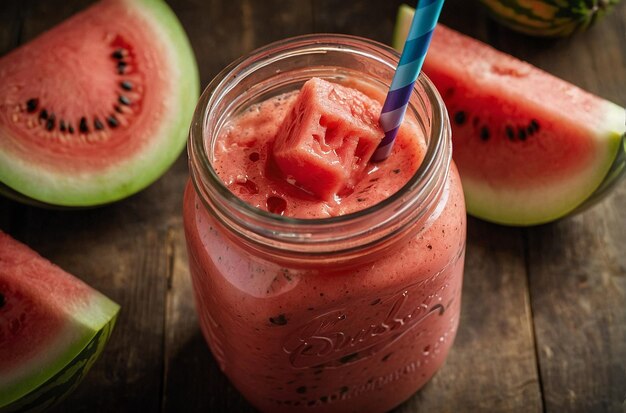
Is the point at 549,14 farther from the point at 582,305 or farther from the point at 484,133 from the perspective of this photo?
the point at 582,305

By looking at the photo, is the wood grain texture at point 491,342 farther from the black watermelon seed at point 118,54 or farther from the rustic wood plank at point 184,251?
the black watermelon seed at point 118,54

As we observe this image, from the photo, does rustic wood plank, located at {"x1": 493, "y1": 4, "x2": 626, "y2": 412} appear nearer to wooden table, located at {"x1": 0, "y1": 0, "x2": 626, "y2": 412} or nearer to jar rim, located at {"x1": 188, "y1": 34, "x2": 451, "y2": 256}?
wooden table, located at {"x1": 0, "y1": 0, "x2": 626, "y2": 412}

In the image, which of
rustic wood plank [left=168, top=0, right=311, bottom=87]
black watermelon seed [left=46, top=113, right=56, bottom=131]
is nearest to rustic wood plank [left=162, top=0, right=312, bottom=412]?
rustic wood plank [left=168, top=0, right=311, bottom=87]

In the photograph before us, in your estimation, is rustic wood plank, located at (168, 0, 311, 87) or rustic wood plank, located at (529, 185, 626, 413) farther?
rustic wood plank, located at (168, 0, 311, 87)

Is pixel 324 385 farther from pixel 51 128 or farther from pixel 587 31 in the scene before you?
pixel 587 31

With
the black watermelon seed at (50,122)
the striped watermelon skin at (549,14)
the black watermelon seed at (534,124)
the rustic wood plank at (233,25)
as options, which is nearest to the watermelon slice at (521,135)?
the black watermelon seed at (534,124)
